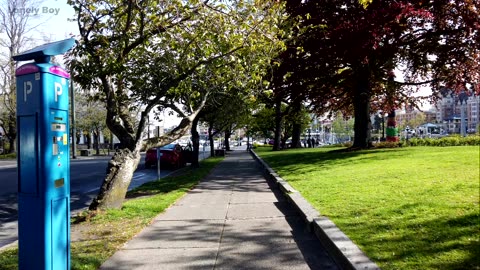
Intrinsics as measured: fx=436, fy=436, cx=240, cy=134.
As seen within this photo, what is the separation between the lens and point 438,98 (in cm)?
2344

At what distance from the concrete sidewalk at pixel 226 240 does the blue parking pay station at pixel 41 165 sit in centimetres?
112

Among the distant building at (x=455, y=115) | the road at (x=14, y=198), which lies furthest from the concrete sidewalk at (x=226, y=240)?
the distant building at (x=455, y=115)

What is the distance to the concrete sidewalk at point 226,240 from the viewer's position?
536 cm

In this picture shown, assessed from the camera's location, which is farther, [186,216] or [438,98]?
[438,98]

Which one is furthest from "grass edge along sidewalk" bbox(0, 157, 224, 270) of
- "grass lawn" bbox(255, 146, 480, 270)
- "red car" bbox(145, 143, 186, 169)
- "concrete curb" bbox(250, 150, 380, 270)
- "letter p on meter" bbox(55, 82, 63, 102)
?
"red car" bbox(145, 143, 186, 169)

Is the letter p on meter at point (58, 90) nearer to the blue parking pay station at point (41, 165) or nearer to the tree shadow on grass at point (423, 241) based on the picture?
the blue parking pay station at point (41, 165)

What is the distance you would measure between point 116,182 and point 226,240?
3500mm

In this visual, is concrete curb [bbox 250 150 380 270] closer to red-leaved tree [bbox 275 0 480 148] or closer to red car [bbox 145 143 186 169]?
red-leaved tree [bbox 275 0 480 148]

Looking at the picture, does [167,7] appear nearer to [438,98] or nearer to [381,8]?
[381,8]

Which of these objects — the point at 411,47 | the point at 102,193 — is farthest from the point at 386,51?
the point at 102,193

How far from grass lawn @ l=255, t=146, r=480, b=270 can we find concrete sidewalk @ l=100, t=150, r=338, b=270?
0.59m

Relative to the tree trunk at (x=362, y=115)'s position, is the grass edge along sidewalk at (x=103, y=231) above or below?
below

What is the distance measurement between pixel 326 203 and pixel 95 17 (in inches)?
245

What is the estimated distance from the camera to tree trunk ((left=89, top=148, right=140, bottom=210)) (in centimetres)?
875
